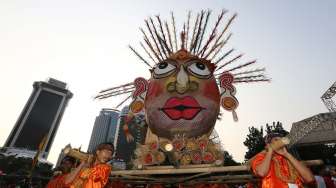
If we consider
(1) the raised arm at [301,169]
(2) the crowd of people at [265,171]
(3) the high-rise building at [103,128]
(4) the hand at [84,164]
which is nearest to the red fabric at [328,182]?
(2) the crowd of people at [265,171]

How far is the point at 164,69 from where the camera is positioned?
304 inches

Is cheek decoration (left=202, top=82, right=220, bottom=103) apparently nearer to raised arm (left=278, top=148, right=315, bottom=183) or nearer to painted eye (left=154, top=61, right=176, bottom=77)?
painted eye (left=154, top=61, right=176, bottom=77)

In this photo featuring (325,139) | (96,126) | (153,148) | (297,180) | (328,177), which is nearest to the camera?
(297,180)

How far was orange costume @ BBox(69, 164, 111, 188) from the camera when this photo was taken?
142 inches

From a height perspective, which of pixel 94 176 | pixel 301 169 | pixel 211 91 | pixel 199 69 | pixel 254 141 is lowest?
pixel 301 169

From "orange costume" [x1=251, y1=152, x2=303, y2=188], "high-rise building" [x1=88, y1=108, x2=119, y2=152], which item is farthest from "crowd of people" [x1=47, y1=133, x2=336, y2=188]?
"high-rise building" [x1=88, y1=108, x2=119, y2=152]

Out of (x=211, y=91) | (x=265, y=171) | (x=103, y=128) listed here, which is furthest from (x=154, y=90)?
(x=103, y=128)

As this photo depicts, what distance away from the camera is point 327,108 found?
17.8 metres

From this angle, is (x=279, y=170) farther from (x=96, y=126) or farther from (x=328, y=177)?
(x=96, y=126)

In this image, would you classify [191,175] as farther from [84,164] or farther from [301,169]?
[301,169]

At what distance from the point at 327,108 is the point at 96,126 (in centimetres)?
13586

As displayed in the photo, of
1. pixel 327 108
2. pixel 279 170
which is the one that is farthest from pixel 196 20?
pixel 327 108

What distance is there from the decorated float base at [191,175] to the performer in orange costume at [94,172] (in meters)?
1.61

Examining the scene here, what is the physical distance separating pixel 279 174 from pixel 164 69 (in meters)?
5.17
